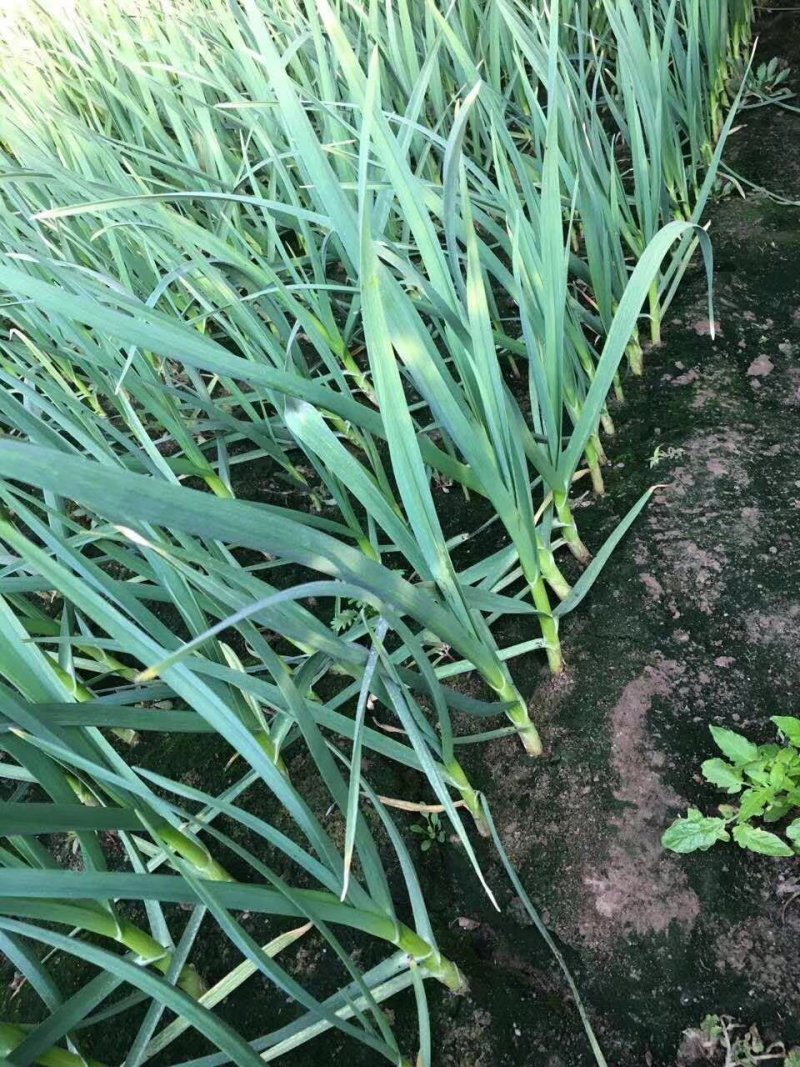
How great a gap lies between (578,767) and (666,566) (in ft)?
0.92

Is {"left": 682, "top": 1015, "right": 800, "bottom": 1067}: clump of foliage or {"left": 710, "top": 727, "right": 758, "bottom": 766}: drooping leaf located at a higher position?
{"left": 710, "top": 727, "right": 758, "bottom": 766}: drooping leaf

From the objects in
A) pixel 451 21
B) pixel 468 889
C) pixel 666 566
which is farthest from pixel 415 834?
pixel 451 21

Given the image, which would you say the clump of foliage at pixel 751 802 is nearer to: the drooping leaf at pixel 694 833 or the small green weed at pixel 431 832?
the drooping leaf at pixel 694 833

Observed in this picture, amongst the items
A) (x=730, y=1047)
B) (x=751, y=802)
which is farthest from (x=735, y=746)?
(x=730, y=1047)

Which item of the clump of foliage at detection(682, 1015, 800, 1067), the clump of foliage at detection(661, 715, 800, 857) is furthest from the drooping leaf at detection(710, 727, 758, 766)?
the clump of foliage at detection(682, 1015, 800, 1067)

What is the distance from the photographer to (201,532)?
0.42m

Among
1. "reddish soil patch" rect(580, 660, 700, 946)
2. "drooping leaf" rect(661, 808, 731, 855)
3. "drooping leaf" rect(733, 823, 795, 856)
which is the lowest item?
"reddish soil patch" rect(580, 660, 700, 946)

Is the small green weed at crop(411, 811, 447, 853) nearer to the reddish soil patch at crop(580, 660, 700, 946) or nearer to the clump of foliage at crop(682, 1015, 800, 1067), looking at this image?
the reddish soil patch at crop(580, 660, 700, 946)

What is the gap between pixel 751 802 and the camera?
0.66 m

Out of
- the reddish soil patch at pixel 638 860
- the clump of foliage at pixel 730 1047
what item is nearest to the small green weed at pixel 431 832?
the reddish soil patch at pixel 638 860

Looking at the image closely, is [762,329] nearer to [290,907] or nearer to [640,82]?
[640,82]

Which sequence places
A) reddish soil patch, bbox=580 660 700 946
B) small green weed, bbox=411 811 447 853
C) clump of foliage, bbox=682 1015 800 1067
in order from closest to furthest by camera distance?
clump of foliage, bbox=682 1015 800 1067
reddish soil patch, bbox=580 660 700 946
small green weed, bbox=411 811 447 853

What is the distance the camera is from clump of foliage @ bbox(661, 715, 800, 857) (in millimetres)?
651

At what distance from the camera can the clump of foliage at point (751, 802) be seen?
0.65 meters
